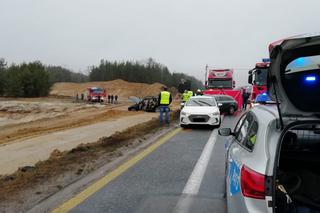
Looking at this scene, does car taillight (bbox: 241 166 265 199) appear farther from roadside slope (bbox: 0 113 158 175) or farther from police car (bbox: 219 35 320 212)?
roadside slope (bbox: 0 113 158 175)

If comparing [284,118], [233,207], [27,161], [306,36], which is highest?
[306,36]

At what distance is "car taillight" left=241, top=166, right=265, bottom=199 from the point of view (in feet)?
10.4

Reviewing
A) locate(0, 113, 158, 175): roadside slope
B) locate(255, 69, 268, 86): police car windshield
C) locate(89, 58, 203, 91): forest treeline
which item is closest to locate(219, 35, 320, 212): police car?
locate(0, 113, 158, 175): roadside slope

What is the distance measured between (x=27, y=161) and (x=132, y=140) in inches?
160

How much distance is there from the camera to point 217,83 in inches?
1313

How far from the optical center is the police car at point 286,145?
3.22 m

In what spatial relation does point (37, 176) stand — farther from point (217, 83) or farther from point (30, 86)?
point (30, 86)

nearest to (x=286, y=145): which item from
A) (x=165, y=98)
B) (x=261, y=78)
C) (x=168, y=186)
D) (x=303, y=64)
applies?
(x=303, y=64)

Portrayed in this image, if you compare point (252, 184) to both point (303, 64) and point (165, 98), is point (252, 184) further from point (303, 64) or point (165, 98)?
point (165, 98)

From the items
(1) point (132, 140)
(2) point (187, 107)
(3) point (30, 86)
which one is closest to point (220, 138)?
(1) point (132, 140)

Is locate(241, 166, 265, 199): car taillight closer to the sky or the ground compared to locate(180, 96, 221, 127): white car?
closer to the sky

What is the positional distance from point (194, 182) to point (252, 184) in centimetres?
377

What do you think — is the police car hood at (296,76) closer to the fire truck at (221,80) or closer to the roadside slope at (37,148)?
the roadside slope at (37,148)

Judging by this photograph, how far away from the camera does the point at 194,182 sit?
692 cm
